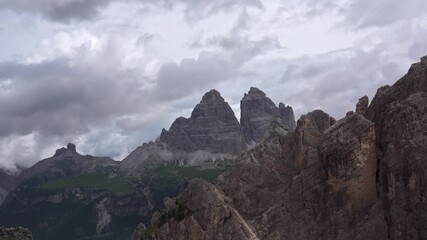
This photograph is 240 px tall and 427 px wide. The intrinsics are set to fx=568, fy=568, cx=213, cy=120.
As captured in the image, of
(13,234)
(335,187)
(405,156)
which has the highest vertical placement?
(405,156)

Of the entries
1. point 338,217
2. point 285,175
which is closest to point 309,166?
point 285,175

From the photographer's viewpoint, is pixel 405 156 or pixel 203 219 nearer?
pixel 405 156

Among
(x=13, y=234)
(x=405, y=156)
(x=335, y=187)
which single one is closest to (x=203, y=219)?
(x=335, y=187)

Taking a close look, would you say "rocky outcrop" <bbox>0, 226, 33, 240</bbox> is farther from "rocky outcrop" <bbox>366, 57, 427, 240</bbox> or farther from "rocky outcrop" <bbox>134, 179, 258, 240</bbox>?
"rocky outcrop" <bbox>366, 57, 427, 240</bbox>

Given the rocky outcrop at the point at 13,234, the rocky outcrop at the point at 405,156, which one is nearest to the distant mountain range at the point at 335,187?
→ the rocky outcrop at the point at 405,156

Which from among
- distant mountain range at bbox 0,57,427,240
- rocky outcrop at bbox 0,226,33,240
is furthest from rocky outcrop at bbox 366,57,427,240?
rocky outcrop at bbox 0,226,33,240

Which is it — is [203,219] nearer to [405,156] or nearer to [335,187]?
[335,187]

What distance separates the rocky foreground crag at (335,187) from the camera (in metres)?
112

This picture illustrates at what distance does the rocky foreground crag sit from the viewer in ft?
368

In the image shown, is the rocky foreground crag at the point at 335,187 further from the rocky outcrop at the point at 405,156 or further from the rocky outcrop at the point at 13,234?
the rocky outcrop at the point at 13,234

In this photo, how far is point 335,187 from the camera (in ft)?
397

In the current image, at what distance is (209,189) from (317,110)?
3975 cm

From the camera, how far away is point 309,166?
436ft

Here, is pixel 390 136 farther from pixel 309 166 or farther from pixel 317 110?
pixel 317 110
